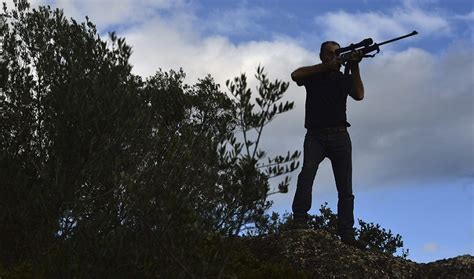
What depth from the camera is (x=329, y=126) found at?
13.5 metres

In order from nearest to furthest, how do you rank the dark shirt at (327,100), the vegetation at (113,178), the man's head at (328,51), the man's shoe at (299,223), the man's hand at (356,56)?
the vegetation at (113,178)
the dark shirt at (327,100)
the man's hand at (356,56)
the man's head at (328,51)
the man's shoe at (299,223)

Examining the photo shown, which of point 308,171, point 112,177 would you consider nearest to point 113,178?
point 112,177

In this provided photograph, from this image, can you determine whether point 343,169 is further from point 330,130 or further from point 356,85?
point 356,85

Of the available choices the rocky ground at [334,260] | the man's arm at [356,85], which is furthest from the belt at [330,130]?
the rocky ground at [334,260]

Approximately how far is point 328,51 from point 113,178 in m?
5.28

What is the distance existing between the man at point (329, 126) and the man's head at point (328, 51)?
92 millimetres

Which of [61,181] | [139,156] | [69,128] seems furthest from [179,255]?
[139,156]

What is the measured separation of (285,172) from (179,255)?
151 cm

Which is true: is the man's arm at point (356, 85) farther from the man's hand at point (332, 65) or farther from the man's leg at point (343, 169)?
the man's leg at point (343, 169)

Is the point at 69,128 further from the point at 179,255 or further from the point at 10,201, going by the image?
the point at 179,255

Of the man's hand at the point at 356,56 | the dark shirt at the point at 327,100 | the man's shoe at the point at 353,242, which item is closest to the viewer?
the dark shirt at the point at 327,100

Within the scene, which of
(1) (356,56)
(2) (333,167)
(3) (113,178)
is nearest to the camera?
(3) (113,178)

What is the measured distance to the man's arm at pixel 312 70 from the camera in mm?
13633

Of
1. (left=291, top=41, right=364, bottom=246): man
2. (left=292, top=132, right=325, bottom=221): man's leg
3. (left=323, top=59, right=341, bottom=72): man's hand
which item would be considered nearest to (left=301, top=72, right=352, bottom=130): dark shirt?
(left=291, top=41, right=364, bottom=246): man
